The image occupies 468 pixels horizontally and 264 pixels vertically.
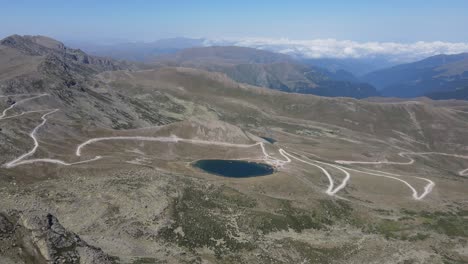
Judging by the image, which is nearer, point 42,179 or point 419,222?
point 42,179

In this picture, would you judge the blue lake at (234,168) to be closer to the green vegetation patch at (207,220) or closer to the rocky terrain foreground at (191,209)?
the rocky terrain foreground at (191,209)

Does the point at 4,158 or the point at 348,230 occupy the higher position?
the point at 4,158

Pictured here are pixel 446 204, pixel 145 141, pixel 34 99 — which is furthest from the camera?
pixel 34 99

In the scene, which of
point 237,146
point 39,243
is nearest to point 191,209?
point 39,243

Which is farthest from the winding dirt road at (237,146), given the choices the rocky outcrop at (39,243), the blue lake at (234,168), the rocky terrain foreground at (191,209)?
the rocky outcrop at (39,243)

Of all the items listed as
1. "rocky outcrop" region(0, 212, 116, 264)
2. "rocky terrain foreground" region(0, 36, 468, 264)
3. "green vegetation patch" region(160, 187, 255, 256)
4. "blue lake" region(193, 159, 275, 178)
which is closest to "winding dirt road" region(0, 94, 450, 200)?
"rocky terrain foreground" region(0, 36, 468, 264)

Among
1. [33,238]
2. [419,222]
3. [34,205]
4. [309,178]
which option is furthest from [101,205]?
[419,222]

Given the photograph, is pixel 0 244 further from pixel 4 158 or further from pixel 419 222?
pixel 419 222
